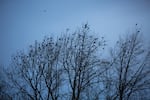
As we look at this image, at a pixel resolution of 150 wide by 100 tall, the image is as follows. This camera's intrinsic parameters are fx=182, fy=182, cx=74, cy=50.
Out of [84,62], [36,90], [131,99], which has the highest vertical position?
[84,62]

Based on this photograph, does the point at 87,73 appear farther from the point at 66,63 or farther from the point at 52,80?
the point at 52,80

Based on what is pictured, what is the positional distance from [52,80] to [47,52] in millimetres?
2139

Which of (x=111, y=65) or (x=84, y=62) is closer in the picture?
(x=84, y=62)

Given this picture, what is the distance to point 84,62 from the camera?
43.8ft

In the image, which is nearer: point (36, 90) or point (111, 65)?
point (36, 90)

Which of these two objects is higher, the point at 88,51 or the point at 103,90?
the point at 88,51

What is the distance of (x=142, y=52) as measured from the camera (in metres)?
15.0

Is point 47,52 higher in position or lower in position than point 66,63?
higher

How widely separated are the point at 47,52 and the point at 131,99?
765 centimetres

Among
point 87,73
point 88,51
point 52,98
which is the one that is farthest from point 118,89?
point 52,98

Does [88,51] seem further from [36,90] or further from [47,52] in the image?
[36,90]

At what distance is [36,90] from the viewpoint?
1377cm

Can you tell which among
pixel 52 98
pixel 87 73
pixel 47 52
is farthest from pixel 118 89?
pixel 47 52

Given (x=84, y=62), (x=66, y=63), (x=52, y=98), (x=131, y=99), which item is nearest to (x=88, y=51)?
(x=84, y=62)
